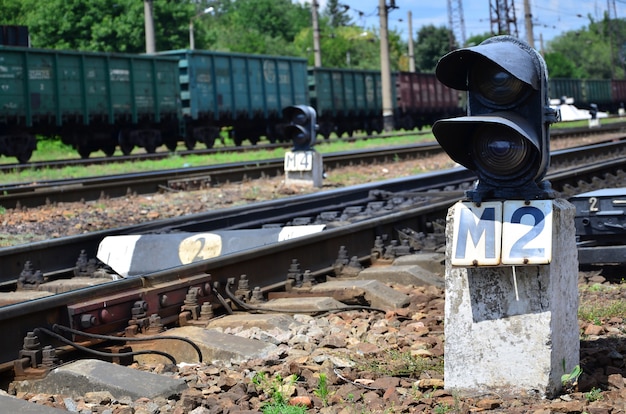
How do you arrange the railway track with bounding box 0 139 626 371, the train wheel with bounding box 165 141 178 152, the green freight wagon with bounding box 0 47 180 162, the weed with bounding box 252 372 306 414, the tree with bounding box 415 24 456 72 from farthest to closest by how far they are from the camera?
the tree with bounding box 415 24 456 72
the train wheel with bounding box 165 141 178 152
the green freight wagon with bounding box 0 47 180 162
the railway track with bounding box 0 139 626 371
the weed with bounding box 252 372 306 414

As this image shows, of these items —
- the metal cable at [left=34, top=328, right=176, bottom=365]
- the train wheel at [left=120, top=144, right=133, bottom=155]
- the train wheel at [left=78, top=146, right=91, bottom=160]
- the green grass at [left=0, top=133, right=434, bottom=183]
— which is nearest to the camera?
the metal cable at [left=34, top=328, right=176, bottom=365]

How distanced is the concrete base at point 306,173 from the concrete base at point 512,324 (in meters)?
11.7

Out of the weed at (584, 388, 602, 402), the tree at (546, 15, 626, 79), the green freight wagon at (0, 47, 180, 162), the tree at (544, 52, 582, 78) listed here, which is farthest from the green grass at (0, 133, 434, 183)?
the tree at (546, 15, 626, 79)

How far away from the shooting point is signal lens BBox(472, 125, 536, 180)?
4047mm

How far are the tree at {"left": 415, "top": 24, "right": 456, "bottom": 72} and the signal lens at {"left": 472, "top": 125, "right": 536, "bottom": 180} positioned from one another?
10230 centimetres

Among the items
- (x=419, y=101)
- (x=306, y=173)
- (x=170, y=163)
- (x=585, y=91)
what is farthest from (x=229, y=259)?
(x=585, y=91)

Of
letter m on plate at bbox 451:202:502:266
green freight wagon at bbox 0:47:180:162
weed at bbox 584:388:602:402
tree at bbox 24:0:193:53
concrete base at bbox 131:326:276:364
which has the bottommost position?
weed at bbox 584:388:602:402

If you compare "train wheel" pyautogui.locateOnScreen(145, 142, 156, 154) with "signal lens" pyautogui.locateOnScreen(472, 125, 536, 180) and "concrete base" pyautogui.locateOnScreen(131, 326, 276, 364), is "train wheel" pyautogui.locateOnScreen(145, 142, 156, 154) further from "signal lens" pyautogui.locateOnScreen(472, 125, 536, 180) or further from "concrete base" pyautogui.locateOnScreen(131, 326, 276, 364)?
"signal lens" pyautogui.locateOnScreen(472, 125, 536, 180)

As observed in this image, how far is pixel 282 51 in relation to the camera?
299 ft

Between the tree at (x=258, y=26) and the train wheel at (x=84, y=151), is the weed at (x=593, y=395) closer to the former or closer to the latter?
the train wheel at (x=84, y=151)

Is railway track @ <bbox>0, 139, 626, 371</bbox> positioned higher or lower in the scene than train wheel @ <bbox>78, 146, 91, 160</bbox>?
lower

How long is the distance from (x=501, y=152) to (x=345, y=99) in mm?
39620

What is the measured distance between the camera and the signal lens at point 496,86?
13.4 ft

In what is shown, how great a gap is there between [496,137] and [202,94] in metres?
29.6
